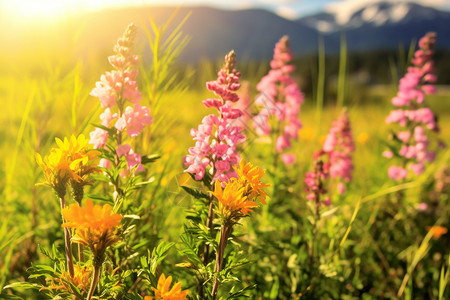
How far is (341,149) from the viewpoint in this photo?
261cm

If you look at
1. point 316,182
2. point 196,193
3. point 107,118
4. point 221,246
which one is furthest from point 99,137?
point 316,182

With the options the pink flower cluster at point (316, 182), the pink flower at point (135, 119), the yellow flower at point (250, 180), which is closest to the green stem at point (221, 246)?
the yellow flower at point (250, 180)

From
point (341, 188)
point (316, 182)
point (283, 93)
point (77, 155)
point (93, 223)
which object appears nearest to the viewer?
point (93, 223)

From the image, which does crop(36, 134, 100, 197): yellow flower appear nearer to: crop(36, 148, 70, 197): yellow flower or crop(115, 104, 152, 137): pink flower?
crop(36, 148, 70, 197): yellow flower

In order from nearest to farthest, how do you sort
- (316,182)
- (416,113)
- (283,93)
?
(316,182)
(416,113)
(283,93)

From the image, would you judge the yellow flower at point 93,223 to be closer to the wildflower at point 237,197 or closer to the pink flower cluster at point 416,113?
the wildflower at point 237,197

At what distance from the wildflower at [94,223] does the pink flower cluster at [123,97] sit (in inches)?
13.5

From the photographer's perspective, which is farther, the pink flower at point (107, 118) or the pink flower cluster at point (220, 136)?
the pink flower at point (107, 118)

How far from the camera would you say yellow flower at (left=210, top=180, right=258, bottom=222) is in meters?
1.00

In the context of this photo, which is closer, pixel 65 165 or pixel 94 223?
pixel 94 223

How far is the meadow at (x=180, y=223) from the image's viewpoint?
1.12 m

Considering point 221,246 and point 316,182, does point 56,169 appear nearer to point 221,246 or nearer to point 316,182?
point 221,246

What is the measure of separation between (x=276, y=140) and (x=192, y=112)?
4.04 m

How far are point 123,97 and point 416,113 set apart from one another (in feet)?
7.46
